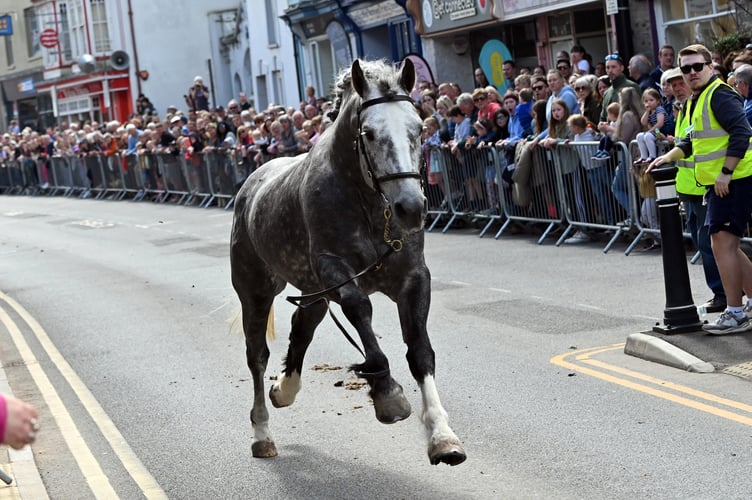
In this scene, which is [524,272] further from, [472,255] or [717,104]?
[717,104]

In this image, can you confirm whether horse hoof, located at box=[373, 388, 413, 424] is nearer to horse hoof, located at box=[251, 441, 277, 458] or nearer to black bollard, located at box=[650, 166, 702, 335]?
horse hoof, located at box=[251, 441, 277, 458]

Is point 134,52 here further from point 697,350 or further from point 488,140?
point 697,350

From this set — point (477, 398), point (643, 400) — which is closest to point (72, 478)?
point (477, 398)

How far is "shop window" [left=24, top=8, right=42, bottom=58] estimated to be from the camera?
216 ft

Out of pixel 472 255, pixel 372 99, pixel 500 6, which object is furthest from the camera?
pixel 500 6

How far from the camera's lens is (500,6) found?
91.7 ft

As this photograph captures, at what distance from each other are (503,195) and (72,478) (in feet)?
36.6

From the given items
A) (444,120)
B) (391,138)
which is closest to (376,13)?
(444,120)

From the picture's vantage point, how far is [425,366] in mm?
6461

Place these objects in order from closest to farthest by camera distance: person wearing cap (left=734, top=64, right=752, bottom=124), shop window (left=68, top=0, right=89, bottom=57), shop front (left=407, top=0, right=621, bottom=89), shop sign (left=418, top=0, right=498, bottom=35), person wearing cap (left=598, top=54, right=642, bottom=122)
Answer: person wearing cap (left=734, top=64, right=752, bottom=124) < person wearing cap (left=598, top=54, right=642, bottom=122) < shop front (left=407, top=0, right=621, bottom=89) < shop sign (left=418, top=0, right=498, bottom=35) < shop window (left=68, top=0, right=89, bottom=57)

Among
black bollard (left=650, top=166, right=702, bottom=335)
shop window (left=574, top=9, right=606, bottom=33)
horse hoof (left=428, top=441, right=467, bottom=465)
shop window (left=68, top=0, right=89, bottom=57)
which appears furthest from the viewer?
shop window (left=68, top=0, right=89, bottom=57)

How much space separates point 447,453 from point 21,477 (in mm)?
2969

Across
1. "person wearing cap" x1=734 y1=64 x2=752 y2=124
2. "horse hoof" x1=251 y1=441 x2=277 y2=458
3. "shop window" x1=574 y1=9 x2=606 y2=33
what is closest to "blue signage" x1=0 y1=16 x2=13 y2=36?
"shop window" x1=574 y1=9 x2=606 y2=33

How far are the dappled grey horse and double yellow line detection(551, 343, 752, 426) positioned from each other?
2140 millimetres
